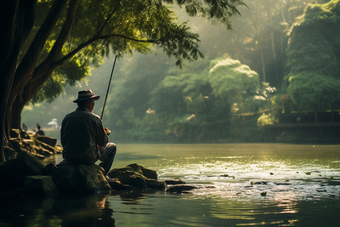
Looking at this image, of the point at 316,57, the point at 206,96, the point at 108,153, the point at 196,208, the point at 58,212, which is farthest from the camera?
the point at 206,96

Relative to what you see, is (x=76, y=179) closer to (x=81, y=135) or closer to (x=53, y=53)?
(x=81, y=135)

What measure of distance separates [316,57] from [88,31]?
26127 millimetres

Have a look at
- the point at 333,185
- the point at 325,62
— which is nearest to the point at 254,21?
the point at 325,62

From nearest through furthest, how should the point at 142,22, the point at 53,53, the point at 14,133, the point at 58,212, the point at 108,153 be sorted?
the point at 58,212 < the point at 108,153 < the point at 53,53 < the point at 142,22 < the point at 14,133

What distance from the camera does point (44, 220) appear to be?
5102 millimetres

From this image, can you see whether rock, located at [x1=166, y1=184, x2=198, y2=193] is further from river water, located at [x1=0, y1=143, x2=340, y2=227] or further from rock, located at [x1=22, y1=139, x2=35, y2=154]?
rock, located at [x1=22, y1=139, x2=35, y2=154]

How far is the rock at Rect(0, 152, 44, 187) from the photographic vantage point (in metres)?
7.72

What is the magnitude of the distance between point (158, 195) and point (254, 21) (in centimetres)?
4632

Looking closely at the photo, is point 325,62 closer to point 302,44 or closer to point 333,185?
point 302,44

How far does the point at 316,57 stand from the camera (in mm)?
37125

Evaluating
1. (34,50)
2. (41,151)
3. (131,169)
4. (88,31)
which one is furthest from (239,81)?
(131,169)

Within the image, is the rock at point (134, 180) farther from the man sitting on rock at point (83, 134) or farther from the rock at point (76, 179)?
the man sitting on rock at point (83, 134)

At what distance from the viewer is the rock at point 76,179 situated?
24.8 feet

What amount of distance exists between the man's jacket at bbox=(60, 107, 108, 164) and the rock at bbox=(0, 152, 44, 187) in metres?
0.72
